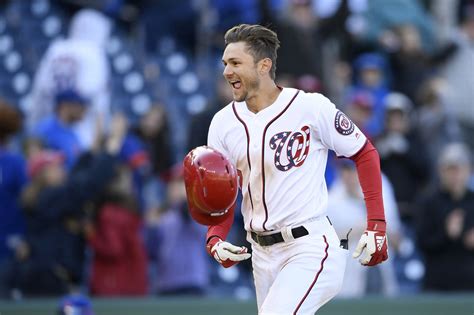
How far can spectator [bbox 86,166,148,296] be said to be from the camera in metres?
9.01

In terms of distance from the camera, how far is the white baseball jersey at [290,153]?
595 cm

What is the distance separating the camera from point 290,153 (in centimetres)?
596

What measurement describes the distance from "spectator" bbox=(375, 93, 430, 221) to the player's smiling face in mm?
4799

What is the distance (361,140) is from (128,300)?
12.2 feet

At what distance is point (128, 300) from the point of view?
915cm

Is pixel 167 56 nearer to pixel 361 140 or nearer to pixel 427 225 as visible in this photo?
pixel 427 225

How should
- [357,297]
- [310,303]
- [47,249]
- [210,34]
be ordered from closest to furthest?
1. [310,303]
2. [47,249]
3. [357,297]
4. [210,34]

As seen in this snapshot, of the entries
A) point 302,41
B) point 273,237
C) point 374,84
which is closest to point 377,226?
point 273,237

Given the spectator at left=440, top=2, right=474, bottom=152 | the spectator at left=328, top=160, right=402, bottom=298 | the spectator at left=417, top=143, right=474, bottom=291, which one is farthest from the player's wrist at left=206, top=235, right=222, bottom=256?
the spectator at left=440, top=2, right=474, bottom=152

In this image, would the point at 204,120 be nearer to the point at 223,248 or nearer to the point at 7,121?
the point at 7,121

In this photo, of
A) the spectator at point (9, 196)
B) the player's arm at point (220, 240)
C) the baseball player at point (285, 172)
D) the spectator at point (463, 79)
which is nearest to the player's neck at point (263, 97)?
the baseball player at point (285, 172)

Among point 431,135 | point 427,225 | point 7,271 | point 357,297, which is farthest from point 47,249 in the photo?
point 431,135

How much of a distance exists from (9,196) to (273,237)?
3.70 m

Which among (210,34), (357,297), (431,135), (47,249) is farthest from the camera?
(210,34)
